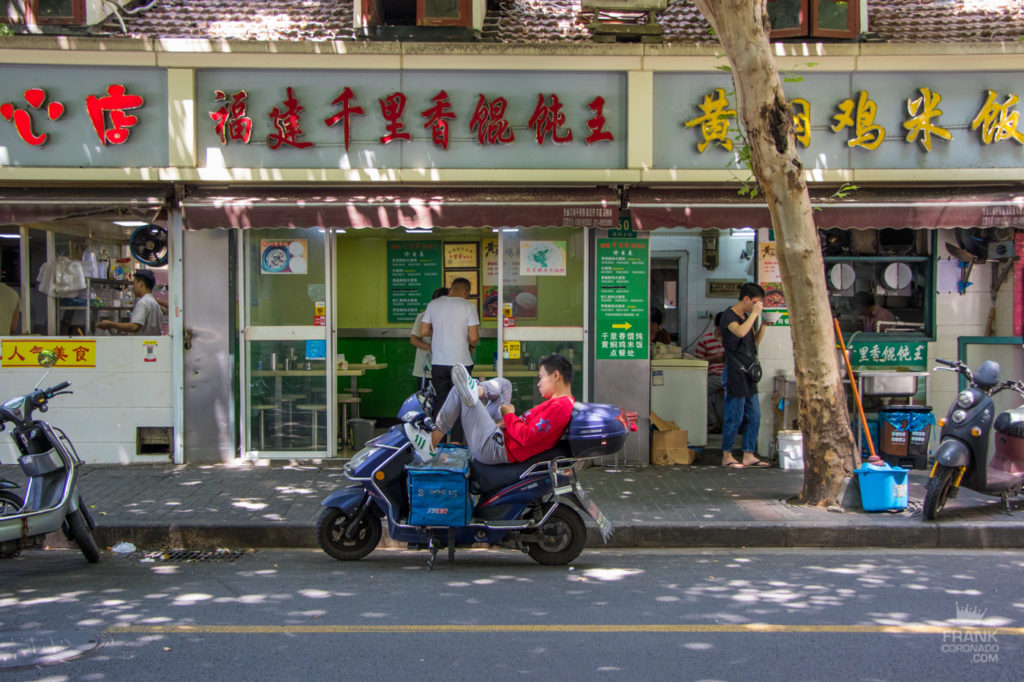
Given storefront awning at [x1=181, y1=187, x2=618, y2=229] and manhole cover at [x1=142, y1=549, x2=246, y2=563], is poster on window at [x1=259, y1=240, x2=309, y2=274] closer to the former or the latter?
storefront awning at [x1=181, y1=187, x2=618, y2=229]

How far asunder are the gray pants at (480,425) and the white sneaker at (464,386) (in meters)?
0.04

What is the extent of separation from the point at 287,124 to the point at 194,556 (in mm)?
4639

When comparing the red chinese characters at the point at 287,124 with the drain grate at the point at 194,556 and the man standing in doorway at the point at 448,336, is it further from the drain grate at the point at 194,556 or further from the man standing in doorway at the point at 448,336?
the drain grate at the point at 194,556

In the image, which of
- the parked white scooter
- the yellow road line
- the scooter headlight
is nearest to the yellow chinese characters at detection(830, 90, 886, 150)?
the scooter headlight

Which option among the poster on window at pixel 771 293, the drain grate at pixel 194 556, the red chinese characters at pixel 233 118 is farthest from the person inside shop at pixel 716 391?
the drain grate at pixel 194 556

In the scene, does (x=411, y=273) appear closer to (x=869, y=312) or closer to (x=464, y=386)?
(x=869, y=312)

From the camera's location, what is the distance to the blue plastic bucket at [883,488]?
23.3 ft

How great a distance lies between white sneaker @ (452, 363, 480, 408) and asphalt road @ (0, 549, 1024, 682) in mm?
1196

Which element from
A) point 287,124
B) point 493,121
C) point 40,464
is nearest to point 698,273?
point 493,121

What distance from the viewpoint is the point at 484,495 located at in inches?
238

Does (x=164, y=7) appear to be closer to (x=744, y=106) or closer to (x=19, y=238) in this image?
(x=19, y=238)

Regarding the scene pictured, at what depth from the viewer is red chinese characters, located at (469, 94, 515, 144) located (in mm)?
9055

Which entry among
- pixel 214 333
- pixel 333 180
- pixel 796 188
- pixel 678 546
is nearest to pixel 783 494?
pixel 678 546

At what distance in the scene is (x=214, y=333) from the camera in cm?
925
